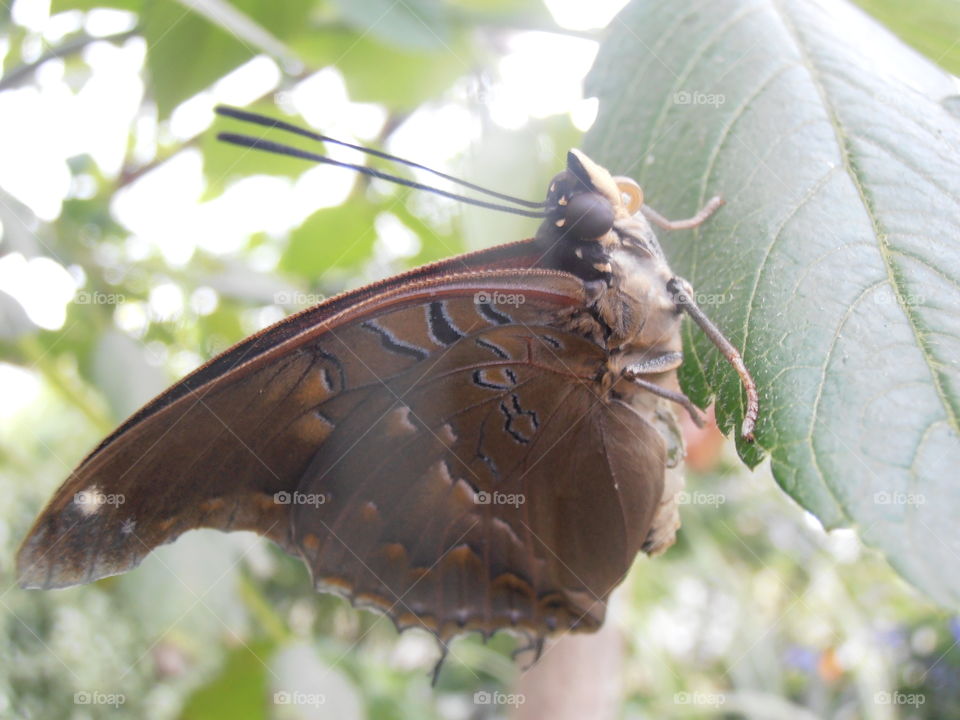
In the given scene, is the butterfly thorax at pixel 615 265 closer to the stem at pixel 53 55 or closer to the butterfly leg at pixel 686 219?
the butterfly leg at pixel 686 219

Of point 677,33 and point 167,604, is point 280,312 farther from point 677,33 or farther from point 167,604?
point 677,33

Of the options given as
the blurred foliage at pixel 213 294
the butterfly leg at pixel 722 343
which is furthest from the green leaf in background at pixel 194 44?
the butterfly leg at pixel 722 343

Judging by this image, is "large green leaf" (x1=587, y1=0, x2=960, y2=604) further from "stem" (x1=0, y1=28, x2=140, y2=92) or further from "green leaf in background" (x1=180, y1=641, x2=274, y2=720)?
"green leaf in background" (x1=180, y1=641, x2=274, y2=720)

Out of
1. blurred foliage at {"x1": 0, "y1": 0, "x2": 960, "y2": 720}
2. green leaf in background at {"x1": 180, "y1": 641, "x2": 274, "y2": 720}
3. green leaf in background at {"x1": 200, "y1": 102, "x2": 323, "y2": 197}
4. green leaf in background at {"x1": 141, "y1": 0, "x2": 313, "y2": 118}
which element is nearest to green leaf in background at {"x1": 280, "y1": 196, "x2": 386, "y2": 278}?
blurred foliage at {"x1": 0, "y1": 0, "x2": 960, "y2": 720}

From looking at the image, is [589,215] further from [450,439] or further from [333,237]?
[333,237]

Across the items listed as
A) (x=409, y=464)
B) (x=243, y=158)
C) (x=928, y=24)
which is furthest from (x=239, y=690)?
(x=928, y=24)
